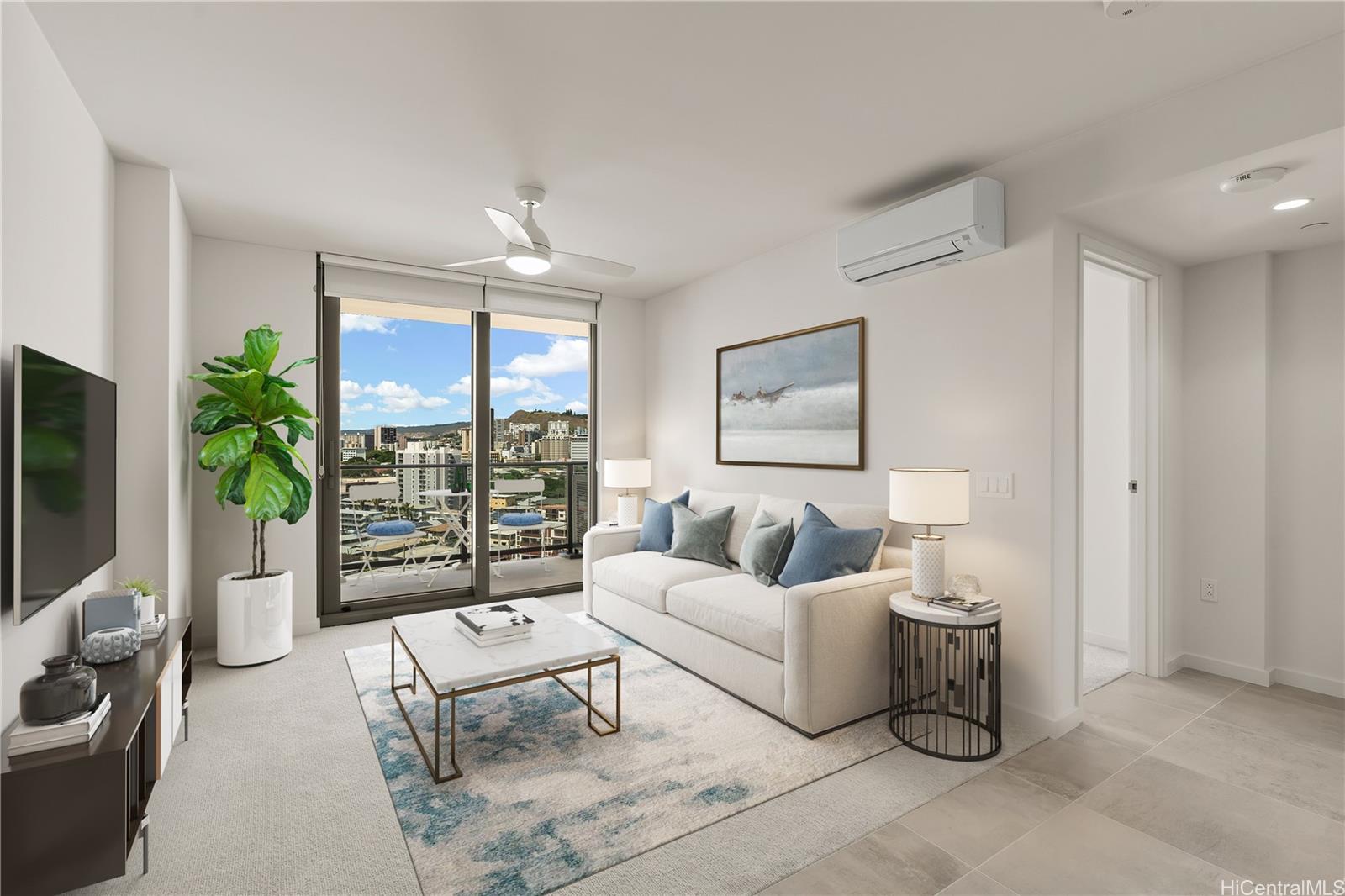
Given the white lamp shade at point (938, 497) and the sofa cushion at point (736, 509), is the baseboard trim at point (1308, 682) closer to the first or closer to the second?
the white lamp shade at point (938, 497)

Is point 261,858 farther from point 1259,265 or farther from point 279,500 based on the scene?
point 1259,265

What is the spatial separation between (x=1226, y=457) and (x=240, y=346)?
6.03 m

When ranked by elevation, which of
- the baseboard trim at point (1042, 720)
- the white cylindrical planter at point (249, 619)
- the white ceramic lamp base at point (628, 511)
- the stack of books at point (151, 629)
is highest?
the white ceramic lamp base at point (628, 511)

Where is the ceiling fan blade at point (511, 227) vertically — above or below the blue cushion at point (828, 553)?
above

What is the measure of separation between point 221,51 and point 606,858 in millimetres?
2967

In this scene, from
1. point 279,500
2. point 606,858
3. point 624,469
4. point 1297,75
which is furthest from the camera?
point 624,469

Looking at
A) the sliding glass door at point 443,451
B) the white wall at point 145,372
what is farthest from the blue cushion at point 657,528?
the white wall at point 145,372

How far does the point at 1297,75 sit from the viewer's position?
2.21m

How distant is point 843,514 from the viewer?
145 inches

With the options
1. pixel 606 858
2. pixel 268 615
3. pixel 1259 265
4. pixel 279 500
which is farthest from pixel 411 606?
pixel 1259 265

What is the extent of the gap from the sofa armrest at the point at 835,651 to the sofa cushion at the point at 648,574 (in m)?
1.12

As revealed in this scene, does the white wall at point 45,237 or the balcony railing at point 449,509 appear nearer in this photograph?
the white wall at point 45,237

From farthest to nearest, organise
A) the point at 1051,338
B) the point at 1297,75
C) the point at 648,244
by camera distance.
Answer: the point at 648,244 → the point at 1051,338 → the point at 1297,75

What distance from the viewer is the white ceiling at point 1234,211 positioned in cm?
239
